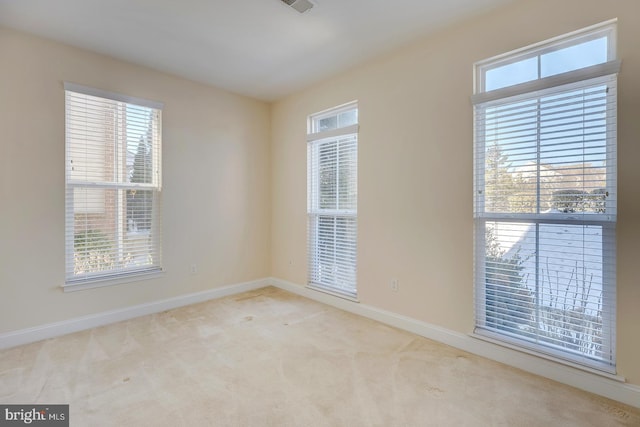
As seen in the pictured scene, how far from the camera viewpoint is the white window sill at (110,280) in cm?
291

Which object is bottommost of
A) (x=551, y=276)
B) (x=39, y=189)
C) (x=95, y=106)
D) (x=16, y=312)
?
(x=16, y=312)

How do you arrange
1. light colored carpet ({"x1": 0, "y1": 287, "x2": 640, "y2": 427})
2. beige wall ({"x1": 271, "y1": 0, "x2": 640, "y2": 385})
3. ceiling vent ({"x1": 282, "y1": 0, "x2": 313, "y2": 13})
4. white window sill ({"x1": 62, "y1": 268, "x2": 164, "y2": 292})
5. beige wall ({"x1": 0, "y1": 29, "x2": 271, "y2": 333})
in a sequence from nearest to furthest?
light colored carpet ({"x1": 0, "y1": 287, "x2": 640, "y2": 427}) < beige wall ({"x1": 271, "y1": 0, "x2": 640, "y2": 385}) < ceiling vent ({"x1": 282, "y1": 0, "x2": 313, "y2": 13}) < beige wall ({"x1": 0, "y1": 29, "x2": 271, "y2": 333}) < white window sill ({"x1": 62, "y1": 268, "x2": 164, "y2": 292})

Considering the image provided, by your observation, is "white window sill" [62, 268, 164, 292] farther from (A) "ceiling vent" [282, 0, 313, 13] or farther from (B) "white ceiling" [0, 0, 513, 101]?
(A) "ceiling vent" [282, 0, 313, 13]

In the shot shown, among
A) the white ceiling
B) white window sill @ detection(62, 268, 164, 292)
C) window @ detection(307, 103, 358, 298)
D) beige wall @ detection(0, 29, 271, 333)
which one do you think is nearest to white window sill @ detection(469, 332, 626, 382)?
window @ detection(307, 103, 358, 298)

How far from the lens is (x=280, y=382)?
209 cm

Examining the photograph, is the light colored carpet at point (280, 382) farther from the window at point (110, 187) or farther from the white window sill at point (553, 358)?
the window at point (110, 187)

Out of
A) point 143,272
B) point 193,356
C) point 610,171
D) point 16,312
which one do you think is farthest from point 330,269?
point 16,312

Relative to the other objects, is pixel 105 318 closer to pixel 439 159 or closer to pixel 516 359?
pixel 439 159

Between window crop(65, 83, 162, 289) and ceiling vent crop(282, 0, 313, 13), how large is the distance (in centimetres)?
203

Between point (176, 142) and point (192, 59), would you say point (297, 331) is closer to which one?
point (176, 142)

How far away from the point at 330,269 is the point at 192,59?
2834 millimetres

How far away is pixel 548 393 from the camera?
1.98 metres

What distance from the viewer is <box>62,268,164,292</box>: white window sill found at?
9.55ft

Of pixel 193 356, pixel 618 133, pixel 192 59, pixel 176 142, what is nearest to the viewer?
pixel 618 133
